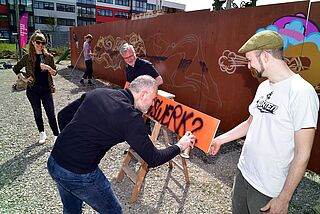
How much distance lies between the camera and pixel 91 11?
58.2 metres

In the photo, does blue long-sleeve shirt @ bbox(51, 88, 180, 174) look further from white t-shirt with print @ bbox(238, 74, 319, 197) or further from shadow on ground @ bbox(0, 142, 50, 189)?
shadow on ground @ bbox(0, 142, 50, 189)

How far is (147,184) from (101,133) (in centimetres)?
216

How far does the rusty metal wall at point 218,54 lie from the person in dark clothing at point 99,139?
128 inches

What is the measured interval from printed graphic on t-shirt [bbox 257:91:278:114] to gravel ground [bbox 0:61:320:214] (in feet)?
6.27

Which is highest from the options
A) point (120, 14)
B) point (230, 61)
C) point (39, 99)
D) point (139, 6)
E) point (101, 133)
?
point (139, 6)

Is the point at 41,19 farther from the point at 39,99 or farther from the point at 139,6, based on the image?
the point at 39,99

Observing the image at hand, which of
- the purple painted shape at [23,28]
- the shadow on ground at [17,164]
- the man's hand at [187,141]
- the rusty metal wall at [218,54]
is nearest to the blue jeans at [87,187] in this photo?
the man's hand at [187,141]

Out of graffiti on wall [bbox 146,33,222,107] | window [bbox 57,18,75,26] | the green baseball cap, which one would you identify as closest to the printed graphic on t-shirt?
the green baseball cap

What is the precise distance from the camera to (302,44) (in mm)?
3914

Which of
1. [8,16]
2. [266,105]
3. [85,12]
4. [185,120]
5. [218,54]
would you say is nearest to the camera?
[266,105]

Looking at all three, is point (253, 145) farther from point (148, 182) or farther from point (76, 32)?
point (76, 32)

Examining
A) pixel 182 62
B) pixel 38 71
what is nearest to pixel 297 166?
pixel 38 71

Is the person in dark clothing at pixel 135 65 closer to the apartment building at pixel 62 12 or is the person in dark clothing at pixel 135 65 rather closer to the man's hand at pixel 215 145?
the man's hand at pixel 215 145

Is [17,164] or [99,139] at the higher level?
[99,139]
